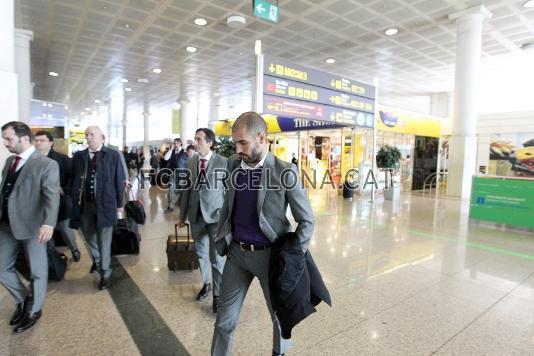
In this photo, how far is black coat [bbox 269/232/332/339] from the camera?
151 cm

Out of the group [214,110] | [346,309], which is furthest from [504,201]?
[214,110]

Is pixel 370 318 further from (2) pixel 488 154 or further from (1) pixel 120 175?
(2) pixel 488 154

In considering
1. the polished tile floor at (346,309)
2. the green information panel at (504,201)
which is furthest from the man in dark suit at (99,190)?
the green information panel at (504,201)

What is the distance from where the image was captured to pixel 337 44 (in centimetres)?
1070

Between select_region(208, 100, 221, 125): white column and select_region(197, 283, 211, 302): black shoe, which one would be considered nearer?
select_region(197, 283, 211, 302): black shoe

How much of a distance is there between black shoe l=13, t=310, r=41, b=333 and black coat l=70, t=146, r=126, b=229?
85 centimetres

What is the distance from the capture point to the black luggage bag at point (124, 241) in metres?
4.00

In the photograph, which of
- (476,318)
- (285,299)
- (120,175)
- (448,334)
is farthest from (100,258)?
(476,318)

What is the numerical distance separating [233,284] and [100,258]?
204 centimetres

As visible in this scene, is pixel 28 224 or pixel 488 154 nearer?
pixel 28 224

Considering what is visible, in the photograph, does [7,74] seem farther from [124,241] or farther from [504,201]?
[504,201]

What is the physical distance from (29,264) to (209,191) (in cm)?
145

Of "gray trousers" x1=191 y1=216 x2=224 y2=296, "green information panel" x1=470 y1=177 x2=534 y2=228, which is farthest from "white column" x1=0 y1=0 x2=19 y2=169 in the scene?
"green information panel" x1=470 y1=177 x2=534 y2=228

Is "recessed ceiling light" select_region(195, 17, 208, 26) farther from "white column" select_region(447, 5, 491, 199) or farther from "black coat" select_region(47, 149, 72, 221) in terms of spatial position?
"white column" select_region(447, 5, 491, 199)
